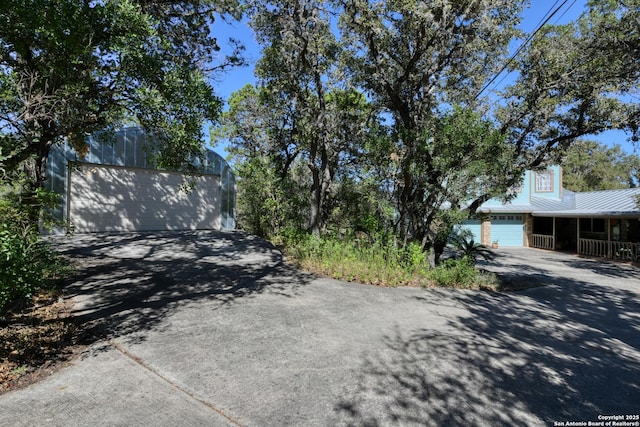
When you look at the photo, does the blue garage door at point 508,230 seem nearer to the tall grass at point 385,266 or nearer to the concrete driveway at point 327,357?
the tall grass at point 385,266

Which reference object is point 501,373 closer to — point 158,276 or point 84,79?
point 84,79

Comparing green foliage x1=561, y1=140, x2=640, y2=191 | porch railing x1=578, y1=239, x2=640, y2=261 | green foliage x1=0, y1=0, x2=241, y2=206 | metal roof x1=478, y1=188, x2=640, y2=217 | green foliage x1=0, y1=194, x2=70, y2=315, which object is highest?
green foliage x1=561, y1=140, x2=640, y2=191

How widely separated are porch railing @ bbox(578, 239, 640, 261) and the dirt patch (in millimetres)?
19649

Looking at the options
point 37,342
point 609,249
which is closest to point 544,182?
point 609,249

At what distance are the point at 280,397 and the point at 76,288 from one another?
4835mm

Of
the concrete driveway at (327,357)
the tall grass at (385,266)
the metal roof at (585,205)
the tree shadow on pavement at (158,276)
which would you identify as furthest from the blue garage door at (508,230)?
the tree shadow on pavement at (158,276)

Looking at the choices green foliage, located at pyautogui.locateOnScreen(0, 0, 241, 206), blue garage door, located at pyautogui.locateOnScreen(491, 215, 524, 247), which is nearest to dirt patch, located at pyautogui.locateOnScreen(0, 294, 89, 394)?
green foliage, located at pyautogui.locateOnScreen(0, 0, 241, 206)

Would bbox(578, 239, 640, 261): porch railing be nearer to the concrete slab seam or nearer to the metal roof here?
the metal roof

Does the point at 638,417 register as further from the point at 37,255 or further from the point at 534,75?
the point at 534,75

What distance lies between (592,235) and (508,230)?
155 inches

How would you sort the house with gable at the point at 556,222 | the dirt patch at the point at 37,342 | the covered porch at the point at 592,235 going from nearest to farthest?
the dirt patch at the point at 37,342 → the covered porch at the point at 592,235 → the house with gable at the point at 556,222

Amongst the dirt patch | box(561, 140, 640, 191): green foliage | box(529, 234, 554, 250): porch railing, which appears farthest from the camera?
box(561, 140, 640, 191): green foliage

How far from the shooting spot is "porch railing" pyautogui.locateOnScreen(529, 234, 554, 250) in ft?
63.1

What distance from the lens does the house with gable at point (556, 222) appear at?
1661 centimetres
